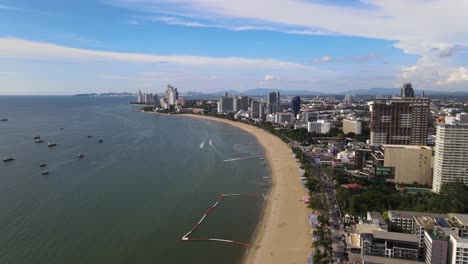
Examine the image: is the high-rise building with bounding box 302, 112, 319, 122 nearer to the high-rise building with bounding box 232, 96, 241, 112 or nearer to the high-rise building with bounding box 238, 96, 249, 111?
the high-rise building with bounding box 238, 96, 249, 111

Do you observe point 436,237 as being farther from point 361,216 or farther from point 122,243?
point 122,243

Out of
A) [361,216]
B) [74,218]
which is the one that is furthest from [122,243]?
[361,216]

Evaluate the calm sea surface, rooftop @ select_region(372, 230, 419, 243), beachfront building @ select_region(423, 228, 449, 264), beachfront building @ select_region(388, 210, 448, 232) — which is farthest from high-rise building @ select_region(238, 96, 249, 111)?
beachfront building @ select_region(423, 228, 449, 264)

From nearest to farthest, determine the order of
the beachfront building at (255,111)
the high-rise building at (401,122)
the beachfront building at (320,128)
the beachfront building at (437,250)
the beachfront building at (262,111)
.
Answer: the beachfront building at (437,250) < the high-rise building at (401,122) < the beachfront building at (320,128) < the beachfront building at (262,111) < the beachfront building at (255,111)

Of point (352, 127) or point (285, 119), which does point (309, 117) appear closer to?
point (285, 119)

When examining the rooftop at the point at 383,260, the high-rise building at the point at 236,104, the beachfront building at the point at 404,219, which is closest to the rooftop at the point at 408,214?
the beachfront building at the point at 404,219

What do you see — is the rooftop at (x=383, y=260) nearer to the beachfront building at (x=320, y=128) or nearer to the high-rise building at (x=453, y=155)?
the high-rise building at (x=453, y=155)
